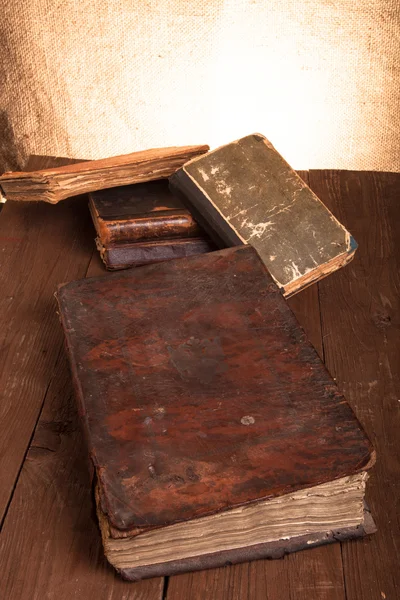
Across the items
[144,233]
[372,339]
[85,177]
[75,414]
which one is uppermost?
[85,177]

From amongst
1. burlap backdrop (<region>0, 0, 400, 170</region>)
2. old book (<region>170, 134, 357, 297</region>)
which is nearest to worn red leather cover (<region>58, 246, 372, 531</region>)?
old book (<region>170, 134, 357, 297</region>)

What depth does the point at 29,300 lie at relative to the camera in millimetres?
1536

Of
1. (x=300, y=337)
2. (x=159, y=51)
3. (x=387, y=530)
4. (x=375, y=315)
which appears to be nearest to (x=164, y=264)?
(x=300, y=337)

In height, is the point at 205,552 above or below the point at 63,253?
below

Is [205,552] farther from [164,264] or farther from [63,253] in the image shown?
[63,253]

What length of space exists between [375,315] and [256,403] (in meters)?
0.50

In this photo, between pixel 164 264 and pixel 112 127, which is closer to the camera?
pixel 164 264

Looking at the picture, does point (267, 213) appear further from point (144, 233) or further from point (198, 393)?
point (198, 393)

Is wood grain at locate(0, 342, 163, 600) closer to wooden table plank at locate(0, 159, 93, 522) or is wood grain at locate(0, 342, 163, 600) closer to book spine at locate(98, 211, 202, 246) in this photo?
wooden table plank at locate(0, 159, 93, 522)

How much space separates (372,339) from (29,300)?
26.6 inches

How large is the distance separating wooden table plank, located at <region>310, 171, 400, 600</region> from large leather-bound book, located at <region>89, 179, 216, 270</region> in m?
0.30

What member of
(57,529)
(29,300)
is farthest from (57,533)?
(29,300)

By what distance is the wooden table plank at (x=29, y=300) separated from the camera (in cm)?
126

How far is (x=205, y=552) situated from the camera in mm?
1054
